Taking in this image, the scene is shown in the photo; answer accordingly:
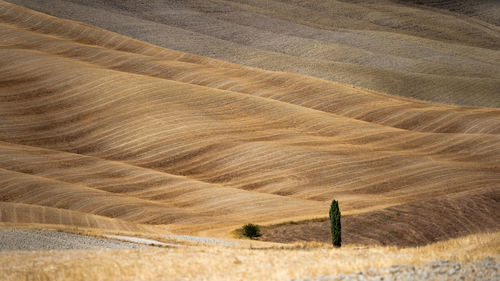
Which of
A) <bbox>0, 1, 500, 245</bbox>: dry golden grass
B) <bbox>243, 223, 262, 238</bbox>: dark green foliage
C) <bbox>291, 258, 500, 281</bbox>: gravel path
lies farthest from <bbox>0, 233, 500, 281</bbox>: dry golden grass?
<bbox>0, 1, 500, 245</bbox>: dry golden grass

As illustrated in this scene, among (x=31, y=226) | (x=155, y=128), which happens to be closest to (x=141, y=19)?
(x=155, y=128)

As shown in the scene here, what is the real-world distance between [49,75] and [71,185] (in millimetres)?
24902

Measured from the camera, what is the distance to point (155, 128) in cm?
5028

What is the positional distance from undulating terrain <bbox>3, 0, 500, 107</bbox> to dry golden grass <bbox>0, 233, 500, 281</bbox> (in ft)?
189

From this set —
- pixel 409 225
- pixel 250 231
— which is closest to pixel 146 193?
pixel 250 231

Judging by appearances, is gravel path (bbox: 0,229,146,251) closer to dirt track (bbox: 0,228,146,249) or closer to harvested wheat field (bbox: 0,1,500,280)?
dirt track (bbox: 0,228,146,249)

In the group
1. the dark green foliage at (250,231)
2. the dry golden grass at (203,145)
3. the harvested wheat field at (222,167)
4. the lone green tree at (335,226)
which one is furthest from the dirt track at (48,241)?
the dark green foliage at (250,231)

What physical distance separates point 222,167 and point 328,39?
2373 inches

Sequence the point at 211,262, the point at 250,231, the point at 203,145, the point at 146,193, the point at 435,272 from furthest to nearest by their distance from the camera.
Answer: the point at 203,145, the point at 146,193, the point at 250,231, the point at 211,262, the point at 435,272

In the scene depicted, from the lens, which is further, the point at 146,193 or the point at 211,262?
the point at 146,193

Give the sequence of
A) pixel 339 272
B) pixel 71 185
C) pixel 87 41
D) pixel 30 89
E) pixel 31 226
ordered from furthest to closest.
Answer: pixel 87 41 < pixel 30 89 < pixel 71 185 < pixel 31 226 < pixel 339 272

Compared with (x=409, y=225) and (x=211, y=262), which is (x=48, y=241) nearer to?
(x=211, y=262)

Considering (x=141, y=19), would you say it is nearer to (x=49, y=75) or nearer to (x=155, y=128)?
(x=49, y=75)

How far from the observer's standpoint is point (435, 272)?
42.7ft
